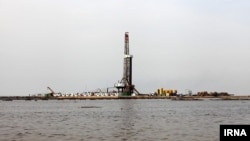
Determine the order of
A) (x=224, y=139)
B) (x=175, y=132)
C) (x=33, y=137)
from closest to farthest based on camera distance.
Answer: (x=224, y=139) < (x=33, y=137) < (x=175, y=132)

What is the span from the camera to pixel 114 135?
48.1 m

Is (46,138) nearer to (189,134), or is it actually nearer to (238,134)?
(189,134)

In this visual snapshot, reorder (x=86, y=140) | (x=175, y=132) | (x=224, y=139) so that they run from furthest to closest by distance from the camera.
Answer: (x=175, y=132) → (x=86, y=140) → (x=224, y=139)

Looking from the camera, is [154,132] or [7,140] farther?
[154,132]

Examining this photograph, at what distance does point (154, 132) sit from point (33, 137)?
14.2m

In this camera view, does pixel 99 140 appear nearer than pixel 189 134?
Yes

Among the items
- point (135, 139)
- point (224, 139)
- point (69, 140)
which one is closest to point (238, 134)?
point (224, 139)

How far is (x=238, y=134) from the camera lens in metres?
26.0

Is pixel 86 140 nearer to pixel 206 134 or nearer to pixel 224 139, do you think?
pixel 206 134

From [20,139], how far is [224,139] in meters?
25.7

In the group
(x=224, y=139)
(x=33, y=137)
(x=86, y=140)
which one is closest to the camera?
(x=224, y=139)

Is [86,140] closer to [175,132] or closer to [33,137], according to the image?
[33,137]

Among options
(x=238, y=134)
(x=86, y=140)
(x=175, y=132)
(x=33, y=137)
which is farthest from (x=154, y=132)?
(x=238, y=134)

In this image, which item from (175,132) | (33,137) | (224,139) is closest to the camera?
(224,139)
